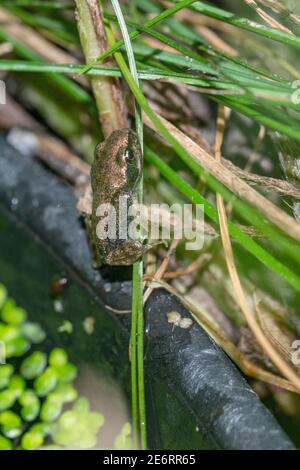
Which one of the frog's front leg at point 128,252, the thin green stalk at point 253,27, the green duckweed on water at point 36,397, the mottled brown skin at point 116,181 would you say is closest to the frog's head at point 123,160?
the mottled brown skin at point 116,181

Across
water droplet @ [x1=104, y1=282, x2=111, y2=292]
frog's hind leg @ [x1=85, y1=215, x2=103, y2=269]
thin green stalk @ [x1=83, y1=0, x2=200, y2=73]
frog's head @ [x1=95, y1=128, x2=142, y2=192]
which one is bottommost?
water droplet @ [x1=104, y1=282, x2=111, y2=292]

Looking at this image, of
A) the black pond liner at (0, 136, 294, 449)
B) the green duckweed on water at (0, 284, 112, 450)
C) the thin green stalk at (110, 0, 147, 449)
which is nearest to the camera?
the black pond liner at (0, 136, 294, 449)

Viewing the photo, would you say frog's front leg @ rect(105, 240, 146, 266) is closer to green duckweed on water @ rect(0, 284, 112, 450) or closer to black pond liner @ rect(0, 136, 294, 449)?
black pond liner @ rect(0, 136, 294, 449)

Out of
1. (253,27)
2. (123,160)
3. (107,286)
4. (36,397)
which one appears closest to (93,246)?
(107,286)

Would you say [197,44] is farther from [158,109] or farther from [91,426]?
[91,426]

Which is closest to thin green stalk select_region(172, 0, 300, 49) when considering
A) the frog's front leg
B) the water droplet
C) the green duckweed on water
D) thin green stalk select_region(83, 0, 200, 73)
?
thin green stalk select_region(83, 0, 200, 73)
